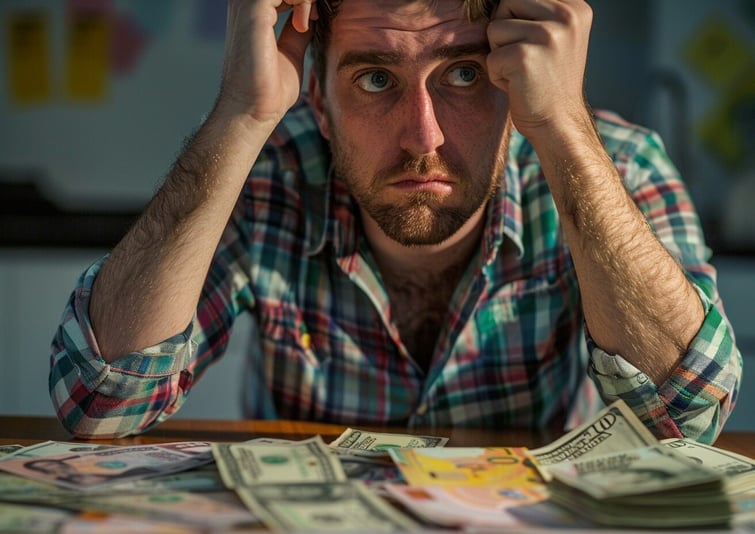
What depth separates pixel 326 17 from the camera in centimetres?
140

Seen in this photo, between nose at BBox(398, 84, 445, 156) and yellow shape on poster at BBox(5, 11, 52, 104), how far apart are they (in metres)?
2.54

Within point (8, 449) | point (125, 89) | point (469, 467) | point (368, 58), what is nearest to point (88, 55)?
point (125, 89)

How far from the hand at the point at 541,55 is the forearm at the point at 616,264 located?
1.5 inches

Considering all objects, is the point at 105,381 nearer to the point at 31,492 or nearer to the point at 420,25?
the point at 31,492

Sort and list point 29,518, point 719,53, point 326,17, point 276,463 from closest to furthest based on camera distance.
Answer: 1. point 29,518
2. point 276,463
3. point 326,17
4. point 719,53

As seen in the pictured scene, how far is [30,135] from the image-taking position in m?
3.46

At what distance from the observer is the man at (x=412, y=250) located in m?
1.21

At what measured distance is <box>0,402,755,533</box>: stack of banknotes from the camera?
752 mm

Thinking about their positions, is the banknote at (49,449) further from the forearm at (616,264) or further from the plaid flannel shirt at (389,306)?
the forearm at (616,264)

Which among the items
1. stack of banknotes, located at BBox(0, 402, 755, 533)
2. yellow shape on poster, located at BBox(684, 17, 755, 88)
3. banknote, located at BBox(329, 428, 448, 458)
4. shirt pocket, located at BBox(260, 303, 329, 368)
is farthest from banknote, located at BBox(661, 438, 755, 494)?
yellow shape on poster, located at BBox(684, 17, 755, 88)

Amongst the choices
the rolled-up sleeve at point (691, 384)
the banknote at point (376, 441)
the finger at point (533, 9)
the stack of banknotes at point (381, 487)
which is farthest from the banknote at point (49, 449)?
the finger at point (533, 9)

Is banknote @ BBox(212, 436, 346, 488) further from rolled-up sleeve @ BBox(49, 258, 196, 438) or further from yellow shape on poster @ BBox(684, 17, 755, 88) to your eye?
yellow shape on poster @ BBox(684, 17, 755, 88)

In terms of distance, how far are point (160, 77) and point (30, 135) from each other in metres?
0.51

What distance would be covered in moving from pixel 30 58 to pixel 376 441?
9.37 ft
